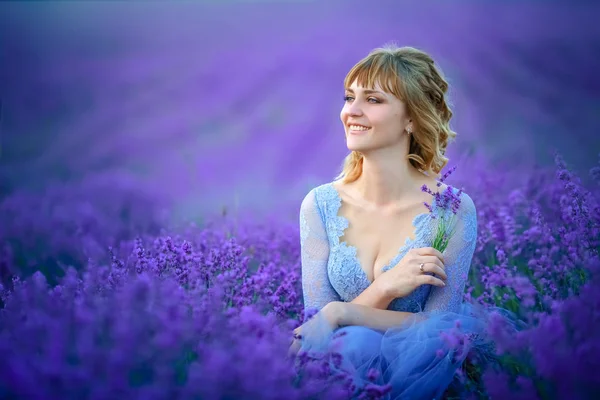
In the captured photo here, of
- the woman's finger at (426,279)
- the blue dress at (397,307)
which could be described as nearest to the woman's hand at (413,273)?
the woman's finger at (426,279)

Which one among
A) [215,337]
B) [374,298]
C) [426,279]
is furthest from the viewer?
[374,298]

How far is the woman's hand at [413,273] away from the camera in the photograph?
2246mm

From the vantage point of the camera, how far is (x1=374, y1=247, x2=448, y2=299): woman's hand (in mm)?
2246

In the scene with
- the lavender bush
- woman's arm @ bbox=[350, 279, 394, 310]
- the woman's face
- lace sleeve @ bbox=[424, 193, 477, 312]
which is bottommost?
the lavender bush

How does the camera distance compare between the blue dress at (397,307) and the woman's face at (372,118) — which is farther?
the woman's face at (372,118)

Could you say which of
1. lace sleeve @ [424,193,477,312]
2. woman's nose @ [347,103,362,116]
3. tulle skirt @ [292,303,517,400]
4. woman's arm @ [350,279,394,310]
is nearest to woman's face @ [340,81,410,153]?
woman's nose @ [347,103,362,116]

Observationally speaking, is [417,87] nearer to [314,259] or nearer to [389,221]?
[389,221]

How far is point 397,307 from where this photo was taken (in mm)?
2500

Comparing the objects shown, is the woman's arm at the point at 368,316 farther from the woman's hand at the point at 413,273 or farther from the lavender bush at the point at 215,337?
the lavender bush at the point at 215,337

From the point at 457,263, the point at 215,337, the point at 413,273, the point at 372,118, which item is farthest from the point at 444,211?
the point at 215,337

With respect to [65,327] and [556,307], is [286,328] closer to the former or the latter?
[65,327]

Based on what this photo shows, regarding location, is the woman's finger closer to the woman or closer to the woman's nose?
the woman

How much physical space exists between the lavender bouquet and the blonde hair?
0.82 feet

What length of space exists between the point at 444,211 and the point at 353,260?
36cm
